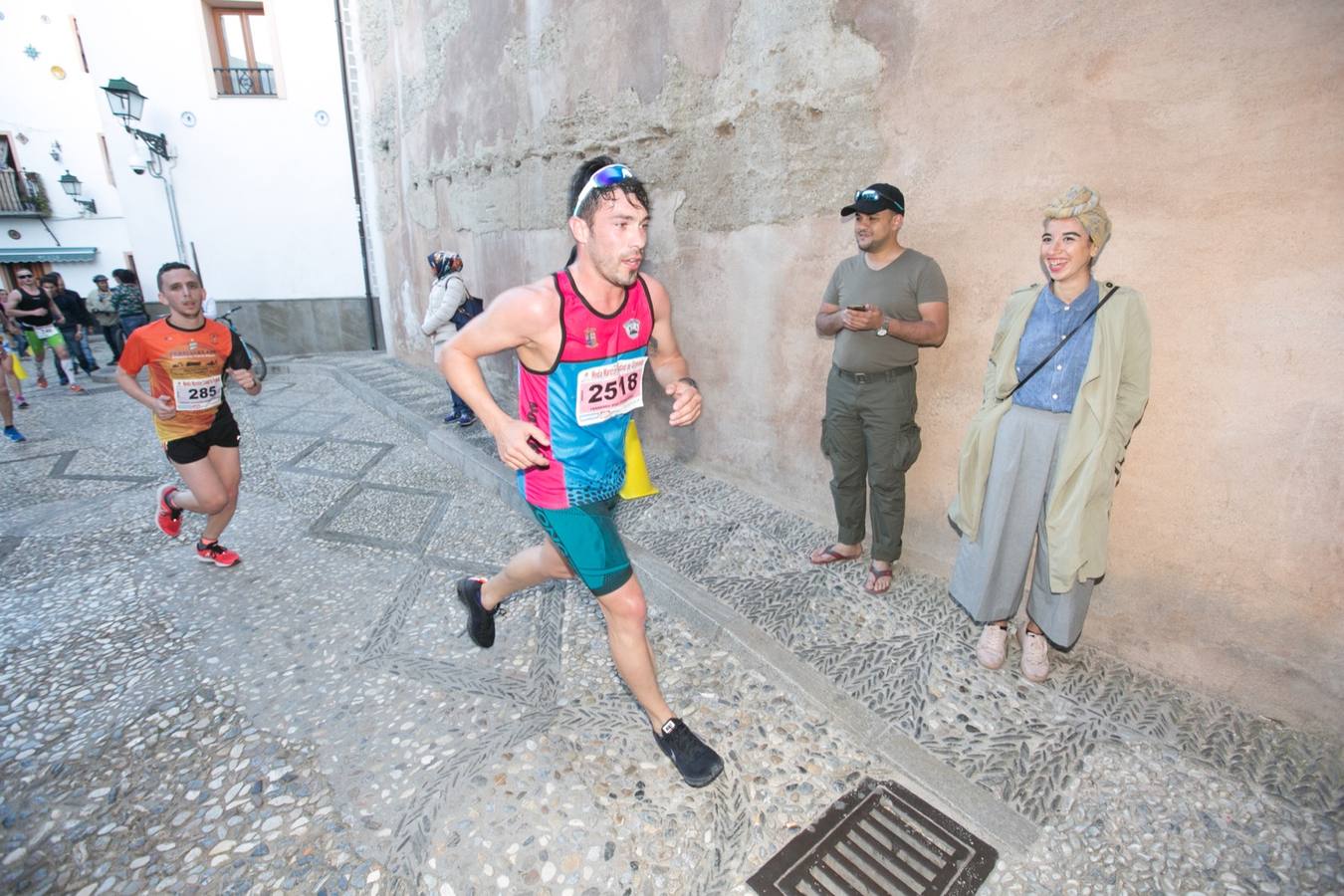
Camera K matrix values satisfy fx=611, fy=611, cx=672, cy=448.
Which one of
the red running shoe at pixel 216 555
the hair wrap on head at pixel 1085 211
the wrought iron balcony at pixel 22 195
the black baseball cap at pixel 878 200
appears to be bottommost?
the red running shoe at pixel 216 555

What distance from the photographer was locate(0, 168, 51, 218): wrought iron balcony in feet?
61.1

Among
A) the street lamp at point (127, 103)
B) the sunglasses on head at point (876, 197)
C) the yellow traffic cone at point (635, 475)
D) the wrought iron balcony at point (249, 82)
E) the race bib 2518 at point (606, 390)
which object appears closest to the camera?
the race bib 2518 at point (606, 390)

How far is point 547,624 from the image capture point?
127 inches

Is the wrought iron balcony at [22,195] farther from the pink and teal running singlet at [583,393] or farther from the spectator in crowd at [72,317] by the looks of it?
the pink and teal running singlet at [583,393]

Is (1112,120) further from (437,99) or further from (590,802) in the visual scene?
(437,99)

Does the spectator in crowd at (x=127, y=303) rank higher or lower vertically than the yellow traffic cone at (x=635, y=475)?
higher

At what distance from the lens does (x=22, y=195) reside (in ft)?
61.7

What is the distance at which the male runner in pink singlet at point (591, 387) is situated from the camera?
204 cm

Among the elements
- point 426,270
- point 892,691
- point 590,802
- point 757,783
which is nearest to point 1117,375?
point 892,691

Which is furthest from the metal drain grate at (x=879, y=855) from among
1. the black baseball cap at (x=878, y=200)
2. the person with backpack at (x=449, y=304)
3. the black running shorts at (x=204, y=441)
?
the person with backpack at (x=449, y=304)

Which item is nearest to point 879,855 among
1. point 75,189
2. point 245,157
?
point 245,157

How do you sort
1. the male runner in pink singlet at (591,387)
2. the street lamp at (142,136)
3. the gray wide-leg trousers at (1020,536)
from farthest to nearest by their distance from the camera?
the street lamp at (142,136), the gray wide-leg trousers at (1020,536), the male runner in pink singlet at (591,387)

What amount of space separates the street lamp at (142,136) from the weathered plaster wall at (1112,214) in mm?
10074

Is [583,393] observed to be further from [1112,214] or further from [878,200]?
[1112,214]
